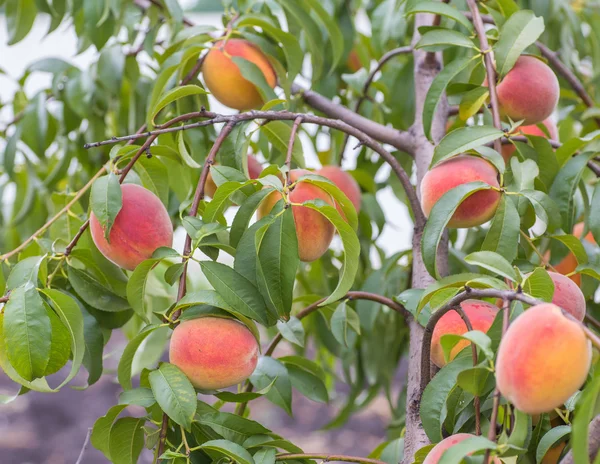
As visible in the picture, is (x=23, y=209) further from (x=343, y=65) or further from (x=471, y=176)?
(x=471, y=176)

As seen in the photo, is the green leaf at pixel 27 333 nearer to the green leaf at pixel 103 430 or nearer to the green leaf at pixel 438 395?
the green leaf at pixel 103 430

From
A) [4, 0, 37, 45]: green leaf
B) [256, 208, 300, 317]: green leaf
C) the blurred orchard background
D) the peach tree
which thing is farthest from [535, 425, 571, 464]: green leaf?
the blurred orchard background

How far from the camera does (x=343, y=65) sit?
1205mm

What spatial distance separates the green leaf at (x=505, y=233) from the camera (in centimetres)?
63

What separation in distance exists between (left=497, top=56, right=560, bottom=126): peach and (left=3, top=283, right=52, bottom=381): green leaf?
484 millimetres

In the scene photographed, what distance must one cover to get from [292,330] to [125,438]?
0.67ft

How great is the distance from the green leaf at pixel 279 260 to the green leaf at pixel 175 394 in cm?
9

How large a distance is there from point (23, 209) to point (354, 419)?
1.48 meters

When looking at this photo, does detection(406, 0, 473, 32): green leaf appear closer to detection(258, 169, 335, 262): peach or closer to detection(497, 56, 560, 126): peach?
detection(497, 56, 560, 126): peach

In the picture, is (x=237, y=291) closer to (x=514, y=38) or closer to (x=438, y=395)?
(x=438, y=395)

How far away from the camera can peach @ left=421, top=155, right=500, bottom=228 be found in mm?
643

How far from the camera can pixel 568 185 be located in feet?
2.45

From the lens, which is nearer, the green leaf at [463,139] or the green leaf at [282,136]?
the green leaf at [463,139]

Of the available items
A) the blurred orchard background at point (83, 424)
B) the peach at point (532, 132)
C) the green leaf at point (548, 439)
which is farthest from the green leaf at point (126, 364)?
the blurred orchard background at point (83, 424)
